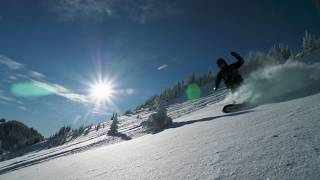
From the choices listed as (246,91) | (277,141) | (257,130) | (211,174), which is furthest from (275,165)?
(246,91)

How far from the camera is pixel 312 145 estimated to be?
104 inches

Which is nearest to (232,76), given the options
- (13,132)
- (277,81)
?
(277,81)

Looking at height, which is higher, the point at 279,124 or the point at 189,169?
the point at 279,124

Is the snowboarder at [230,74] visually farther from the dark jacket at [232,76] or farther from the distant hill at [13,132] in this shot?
the distant hill at [13,132]

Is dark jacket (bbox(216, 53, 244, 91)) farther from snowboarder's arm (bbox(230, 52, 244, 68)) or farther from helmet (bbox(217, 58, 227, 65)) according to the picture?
helmet (bbox(217, 58, 227, 65))

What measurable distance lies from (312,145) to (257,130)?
1.56m

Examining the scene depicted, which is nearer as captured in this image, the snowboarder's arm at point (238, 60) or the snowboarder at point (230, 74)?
the snowboarder's arm at point (238, 60)

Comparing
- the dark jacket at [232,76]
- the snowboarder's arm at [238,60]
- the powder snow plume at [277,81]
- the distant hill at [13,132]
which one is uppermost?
the distant hill at [13,132]

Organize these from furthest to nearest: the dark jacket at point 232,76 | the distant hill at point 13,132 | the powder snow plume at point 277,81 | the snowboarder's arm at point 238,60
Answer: the distant hill at point 13,132
the dark jacket at point 232,76
the snowboarder's arm at point 238,60
the powder snow plume at point 277,81

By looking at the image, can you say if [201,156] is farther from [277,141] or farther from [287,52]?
[287,52]

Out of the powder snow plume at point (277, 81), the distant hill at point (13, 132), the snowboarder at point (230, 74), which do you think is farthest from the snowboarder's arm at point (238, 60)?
the distant hill at point (13, 132)

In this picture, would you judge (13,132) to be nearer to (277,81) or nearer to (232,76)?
(232,76)

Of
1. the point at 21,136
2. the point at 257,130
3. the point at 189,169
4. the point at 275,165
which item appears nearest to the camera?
the point at 275,165

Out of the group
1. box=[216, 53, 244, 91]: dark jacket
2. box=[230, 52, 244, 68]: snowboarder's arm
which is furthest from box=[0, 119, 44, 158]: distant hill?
box=[230, 52, 244, 68]: snowboarder's arm
